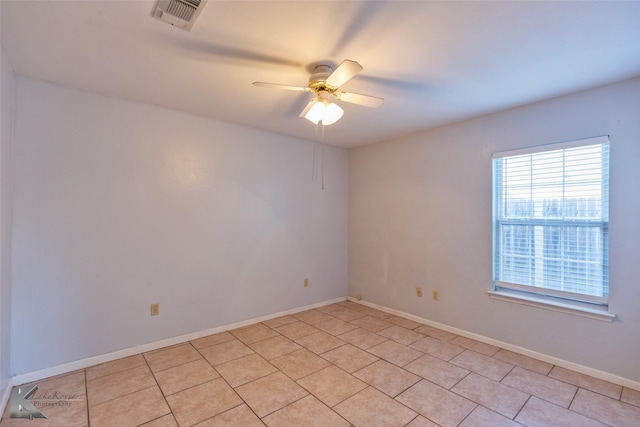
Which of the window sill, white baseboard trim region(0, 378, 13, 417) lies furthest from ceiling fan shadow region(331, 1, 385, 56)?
white baseboard trim region(0, 378, 13, 417)

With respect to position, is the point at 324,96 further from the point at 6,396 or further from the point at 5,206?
the point at 6,396

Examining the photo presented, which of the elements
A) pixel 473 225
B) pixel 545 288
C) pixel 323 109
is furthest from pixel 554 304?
pixel 323 109

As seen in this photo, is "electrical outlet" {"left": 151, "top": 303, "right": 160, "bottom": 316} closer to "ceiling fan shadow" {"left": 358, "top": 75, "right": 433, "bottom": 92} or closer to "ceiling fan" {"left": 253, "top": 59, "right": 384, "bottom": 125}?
"ceiling fan" {"left": 253, "top": 59, "right": 384, "bottom": 125}

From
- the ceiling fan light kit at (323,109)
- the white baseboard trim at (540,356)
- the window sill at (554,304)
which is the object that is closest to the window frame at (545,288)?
the window sill at (554,304)

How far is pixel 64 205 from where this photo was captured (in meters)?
2.50

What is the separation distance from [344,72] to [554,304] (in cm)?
267

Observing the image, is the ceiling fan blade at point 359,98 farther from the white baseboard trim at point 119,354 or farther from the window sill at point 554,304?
the white baseboard trim at point 119,354

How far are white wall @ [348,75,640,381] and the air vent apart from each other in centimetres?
283

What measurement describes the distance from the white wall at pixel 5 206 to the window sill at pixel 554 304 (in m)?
4.04

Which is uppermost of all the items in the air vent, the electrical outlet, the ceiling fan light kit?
the air vent

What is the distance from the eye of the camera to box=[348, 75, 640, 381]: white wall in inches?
91.3

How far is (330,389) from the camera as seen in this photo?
7.45 feet

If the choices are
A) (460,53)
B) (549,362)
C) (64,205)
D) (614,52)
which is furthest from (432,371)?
(64,205)

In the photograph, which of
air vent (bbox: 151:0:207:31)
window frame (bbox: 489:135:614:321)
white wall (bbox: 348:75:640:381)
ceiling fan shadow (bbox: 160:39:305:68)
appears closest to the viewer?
air vent (bbox: 151:0:207:31)
